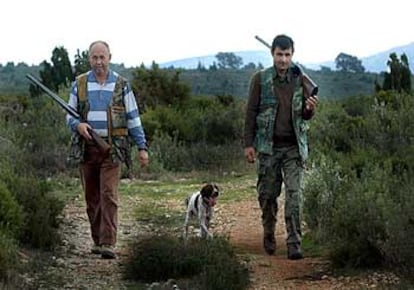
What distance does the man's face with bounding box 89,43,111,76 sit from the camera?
28.7ft

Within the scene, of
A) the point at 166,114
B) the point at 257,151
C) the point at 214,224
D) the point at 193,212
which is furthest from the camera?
the point at 166,114

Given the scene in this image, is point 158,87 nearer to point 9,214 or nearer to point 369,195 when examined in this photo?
point 9,214

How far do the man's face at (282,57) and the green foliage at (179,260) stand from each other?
1.81 metres

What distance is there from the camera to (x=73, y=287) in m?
7.53

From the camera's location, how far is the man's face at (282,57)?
28.8 feet

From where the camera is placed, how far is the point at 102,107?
878cm

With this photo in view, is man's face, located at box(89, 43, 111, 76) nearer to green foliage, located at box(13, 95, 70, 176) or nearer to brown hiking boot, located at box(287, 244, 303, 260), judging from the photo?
brown hiking boot, located at box(287, 244, 303, 260)

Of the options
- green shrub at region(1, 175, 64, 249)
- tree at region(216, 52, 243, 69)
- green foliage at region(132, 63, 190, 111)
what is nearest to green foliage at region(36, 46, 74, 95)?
green foliage at region(132, 63, 190, 111)

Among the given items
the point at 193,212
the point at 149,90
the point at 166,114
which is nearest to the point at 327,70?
the point at 149,90

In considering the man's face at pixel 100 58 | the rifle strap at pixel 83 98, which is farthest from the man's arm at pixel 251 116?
the rifle strap at pixel 83 98

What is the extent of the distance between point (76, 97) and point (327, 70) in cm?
6064

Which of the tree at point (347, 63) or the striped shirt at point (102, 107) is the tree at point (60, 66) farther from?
the tree at point (347, 63)

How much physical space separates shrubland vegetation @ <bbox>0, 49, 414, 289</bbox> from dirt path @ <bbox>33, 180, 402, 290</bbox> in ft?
0.87

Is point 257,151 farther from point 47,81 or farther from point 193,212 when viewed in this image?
point 47,81
